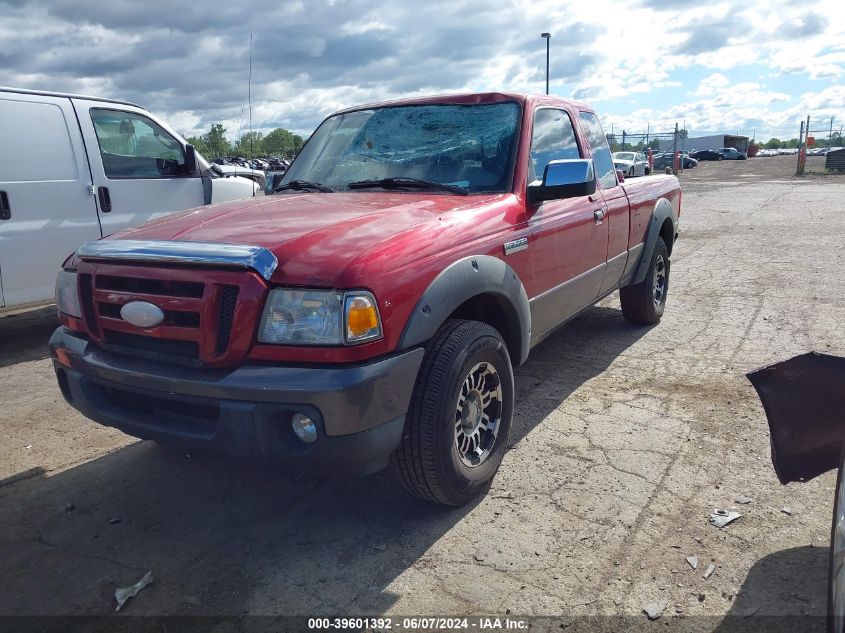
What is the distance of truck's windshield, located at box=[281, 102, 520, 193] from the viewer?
12.0 feet

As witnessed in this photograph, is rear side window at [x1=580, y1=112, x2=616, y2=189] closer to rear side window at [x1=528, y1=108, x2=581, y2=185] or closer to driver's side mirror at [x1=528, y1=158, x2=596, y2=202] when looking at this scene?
rear side window at [x1=528, y1=108, x2=581, y2=185]

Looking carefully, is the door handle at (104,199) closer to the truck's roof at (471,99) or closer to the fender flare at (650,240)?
the truck's roof at (471,99)

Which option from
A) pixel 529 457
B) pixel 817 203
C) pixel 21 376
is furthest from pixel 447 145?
pixel 817 203

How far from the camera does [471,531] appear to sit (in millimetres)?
A: 2896

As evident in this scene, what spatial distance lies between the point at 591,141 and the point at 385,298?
296 centimetres

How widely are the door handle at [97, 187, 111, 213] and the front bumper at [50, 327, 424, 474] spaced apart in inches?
149

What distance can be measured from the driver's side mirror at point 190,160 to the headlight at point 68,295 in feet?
12.7

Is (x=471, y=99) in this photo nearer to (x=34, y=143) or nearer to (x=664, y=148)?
(x=34, y=143)

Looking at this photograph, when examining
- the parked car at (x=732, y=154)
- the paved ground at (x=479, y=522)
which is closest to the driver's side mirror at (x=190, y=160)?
the paved ground at (x=479, y=522)

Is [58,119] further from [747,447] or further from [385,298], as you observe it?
[747,447]

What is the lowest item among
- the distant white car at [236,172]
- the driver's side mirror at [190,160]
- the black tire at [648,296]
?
the black tire at [648,296]

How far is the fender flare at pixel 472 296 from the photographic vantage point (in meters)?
2.67

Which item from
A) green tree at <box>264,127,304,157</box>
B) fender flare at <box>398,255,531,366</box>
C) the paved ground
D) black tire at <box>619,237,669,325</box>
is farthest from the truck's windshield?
green tree at <box>264,127,304,157</box>

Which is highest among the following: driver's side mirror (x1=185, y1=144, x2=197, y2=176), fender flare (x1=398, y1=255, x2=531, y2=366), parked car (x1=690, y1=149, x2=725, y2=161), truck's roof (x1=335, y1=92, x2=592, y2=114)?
truck's roof (x1=335, y1=92, x2=592, y2=114)
